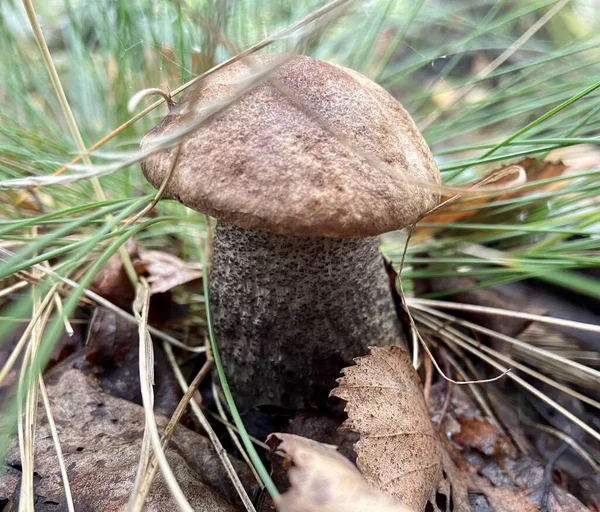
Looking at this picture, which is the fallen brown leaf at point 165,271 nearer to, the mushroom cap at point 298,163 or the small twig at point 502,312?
the mushroom cap at point 298,163

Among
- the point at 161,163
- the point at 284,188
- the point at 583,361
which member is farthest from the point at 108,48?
the point at 583,361

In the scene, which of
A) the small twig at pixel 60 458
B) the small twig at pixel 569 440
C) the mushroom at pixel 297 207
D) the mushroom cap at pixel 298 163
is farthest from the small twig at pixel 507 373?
the small twig at pixel 60 458

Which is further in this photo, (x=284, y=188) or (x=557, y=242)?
(x=557, y=242)

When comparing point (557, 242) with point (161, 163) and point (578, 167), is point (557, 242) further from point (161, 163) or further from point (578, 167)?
point (161, 163)

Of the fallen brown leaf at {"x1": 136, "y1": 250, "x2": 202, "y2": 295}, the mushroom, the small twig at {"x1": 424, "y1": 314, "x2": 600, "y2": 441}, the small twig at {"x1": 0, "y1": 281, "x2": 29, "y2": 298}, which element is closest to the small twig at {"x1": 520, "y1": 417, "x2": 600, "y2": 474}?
the small twig at {"x1": 424, "y1": 314, "x2": 600, "y2": 441}

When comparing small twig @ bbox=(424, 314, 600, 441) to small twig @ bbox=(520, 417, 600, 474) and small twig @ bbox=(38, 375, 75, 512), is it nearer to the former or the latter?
small twig @ bbox=(520, 417, 600, 474)

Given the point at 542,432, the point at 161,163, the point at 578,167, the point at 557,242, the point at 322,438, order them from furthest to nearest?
the point at 578,167
the point at 557,242
the point at 542,432
the point at 322,438
the point at 161,163
